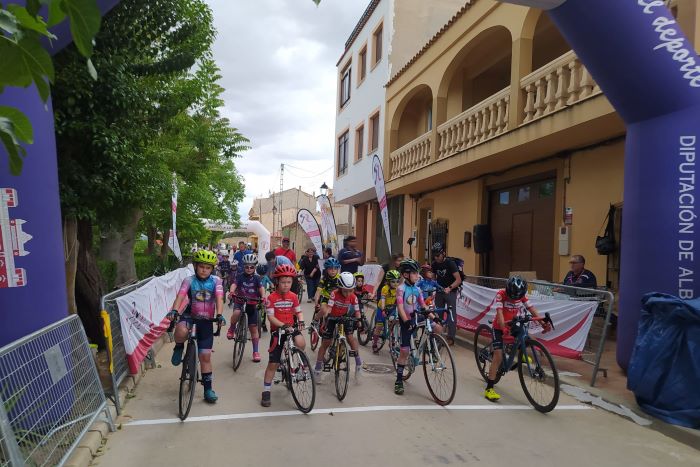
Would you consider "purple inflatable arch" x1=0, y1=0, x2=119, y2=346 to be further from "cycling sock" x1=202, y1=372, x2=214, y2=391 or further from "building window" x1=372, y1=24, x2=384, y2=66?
"building window" x1=372, y1=24, x2=384, y2=66

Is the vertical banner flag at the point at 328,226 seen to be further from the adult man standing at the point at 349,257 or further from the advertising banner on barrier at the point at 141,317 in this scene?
the advertising banner on barrier at the point at 141,317

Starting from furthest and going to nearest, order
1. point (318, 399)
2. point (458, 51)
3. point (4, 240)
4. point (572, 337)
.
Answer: point (458, 51), point (572, 337), point (318, 399), point (4, 240)

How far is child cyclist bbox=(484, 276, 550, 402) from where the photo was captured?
593cm

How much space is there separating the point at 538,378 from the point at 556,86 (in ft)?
20.8

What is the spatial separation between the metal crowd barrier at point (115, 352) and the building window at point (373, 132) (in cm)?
1462

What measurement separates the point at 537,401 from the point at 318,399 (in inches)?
102

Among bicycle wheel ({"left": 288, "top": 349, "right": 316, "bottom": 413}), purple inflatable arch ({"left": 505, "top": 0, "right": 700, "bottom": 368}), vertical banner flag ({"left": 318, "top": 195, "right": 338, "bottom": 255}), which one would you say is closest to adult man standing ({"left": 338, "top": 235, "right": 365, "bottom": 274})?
bicycle wheel ({"left": 288, "top": 349, "right": 316, "bottom": 413})

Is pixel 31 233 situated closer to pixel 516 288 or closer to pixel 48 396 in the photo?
pixel 48 396

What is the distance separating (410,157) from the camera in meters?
16.2

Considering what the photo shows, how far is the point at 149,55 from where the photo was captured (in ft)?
26.9

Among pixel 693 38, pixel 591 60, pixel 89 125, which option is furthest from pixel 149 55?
pixel 693 38

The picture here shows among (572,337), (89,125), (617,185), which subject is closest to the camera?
(89,125)

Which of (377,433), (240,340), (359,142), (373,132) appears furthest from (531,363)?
(359,142)

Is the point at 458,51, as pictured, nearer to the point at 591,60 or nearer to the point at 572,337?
the point at 591,60
